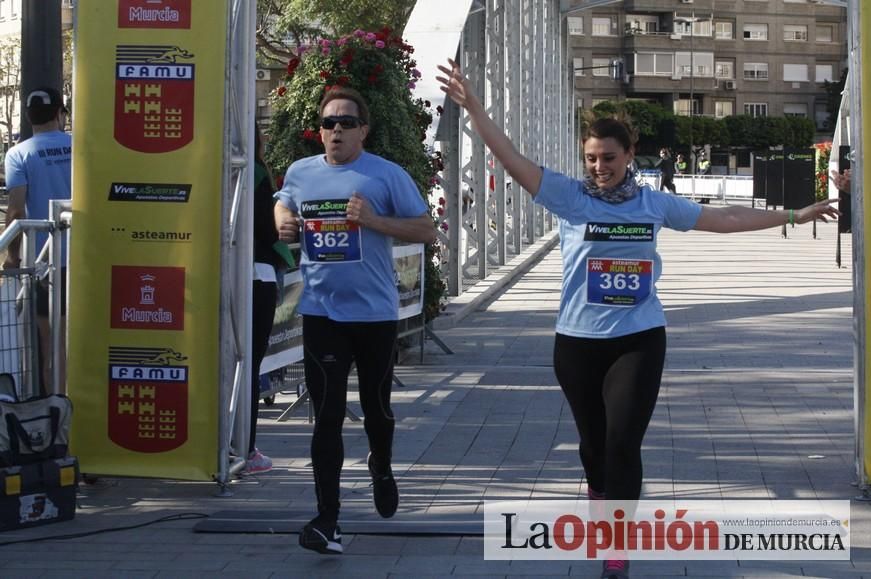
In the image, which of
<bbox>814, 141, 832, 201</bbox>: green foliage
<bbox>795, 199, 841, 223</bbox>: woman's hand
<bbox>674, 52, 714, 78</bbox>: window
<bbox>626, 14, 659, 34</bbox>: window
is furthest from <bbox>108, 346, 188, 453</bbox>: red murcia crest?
<bbox>674, 52, 714, 78</bbox>: window

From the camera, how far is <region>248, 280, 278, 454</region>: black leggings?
844cm

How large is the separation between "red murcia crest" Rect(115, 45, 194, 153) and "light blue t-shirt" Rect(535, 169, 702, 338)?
2.31 meters

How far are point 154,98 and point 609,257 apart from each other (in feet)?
9.11

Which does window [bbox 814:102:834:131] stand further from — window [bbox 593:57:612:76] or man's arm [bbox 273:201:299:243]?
man's arm [bbox 273:201:299:243]

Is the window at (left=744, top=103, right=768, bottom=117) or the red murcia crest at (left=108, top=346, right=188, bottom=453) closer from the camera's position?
the red murcia crest at (left=108, top=346, right=188, bottom=453)

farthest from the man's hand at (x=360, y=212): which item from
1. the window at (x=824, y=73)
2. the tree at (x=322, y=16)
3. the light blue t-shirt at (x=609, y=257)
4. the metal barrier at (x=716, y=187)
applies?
the window at (x=824, y=73)

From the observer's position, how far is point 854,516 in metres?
7.18

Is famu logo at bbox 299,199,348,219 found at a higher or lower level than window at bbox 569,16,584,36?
lower

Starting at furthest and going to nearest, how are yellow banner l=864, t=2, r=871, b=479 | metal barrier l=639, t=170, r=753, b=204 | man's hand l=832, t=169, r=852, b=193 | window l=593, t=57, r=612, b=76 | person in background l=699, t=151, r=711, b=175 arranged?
window l=593, t=57, r=612, b=76 → person in background l=699, t=151, r=711, b=175 → metal barrier l=639, t=170, r=753, b=204 → man's hand l=832, t=169, r=852, b=193 → yellow banner l=864, t=2, r=871, b=479

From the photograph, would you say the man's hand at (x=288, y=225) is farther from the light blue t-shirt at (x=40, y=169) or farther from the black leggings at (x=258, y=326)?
the light blue t-shirt at (x=40, y=169)

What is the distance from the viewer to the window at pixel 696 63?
113 metres

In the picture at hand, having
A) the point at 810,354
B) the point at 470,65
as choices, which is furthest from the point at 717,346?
the point at 470,65

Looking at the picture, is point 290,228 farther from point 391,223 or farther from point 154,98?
point 154,98

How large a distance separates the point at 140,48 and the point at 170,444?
2.01 metres
